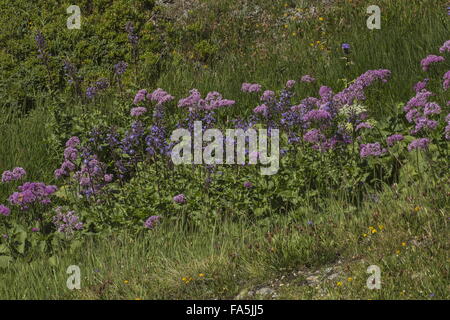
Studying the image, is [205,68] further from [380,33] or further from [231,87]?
[380,33]

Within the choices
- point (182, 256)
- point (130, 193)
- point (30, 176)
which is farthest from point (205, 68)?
point (182, 256)

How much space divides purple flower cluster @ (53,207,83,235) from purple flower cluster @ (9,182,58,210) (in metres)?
0.20

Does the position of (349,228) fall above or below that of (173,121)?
below

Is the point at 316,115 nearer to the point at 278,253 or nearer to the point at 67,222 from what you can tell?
the point at 278,253

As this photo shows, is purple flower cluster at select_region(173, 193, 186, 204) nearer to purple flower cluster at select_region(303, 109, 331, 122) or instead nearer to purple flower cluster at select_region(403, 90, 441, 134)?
purple flower cluster at select_region(303, 109, 331, 122)

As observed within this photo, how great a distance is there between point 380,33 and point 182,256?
4863mm

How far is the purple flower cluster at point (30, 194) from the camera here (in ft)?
19.1

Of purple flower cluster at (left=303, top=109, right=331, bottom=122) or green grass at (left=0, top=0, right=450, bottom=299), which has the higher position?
purple flower cluster at (left=303, top=109, right=331, bottom=122)

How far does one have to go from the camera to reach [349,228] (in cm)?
510

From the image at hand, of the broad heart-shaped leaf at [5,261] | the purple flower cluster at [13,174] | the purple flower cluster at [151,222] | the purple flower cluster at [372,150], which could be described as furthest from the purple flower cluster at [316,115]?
the broad heart-shaped leaf at [5,261]

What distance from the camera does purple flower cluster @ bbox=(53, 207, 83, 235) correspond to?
5867mm

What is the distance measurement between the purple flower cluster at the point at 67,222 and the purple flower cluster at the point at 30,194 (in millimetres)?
195

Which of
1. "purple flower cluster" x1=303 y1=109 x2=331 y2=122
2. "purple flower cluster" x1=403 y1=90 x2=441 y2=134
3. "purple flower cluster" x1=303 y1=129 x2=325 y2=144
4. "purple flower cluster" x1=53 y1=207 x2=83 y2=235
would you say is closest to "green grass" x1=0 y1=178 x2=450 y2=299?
"purple flower cluster" x1=53 y1=207 x2=83 y2=235

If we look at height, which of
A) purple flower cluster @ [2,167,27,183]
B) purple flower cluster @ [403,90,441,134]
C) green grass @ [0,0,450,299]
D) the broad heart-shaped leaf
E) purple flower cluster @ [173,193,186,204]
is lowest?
the broad heart-shaped leaf
